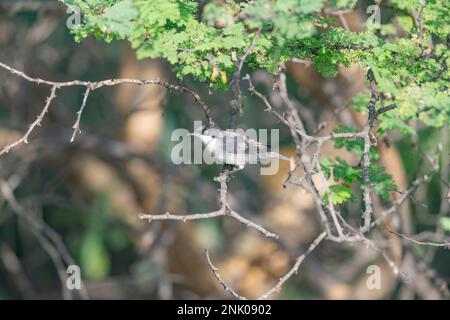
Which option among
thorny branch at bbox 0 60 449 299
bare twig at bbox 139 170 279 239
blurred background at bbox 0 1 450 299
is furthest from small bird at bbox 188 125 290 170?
blurred background at bbox 0 1 450 299

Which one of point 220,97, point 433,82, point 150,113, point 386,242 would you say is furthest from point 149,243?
point 433,82

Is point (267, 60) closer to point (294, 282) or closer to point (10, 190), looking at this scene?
point (10, 190)

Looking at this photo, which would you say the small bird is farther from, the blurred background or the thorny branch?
the blurred background

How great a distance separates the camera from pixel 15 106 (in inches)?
202

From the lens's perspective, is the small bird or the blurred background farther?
the blurred background

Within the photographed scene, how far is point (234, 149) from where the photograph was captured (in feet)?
8.89

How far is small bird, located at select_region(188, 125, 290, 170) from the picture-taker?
268 cm

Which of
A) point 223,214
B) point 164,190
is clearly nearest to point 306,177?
point 223,214

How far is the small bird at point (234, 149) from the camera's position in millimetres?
2676

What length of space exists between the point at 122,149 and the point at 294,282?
2093 mm

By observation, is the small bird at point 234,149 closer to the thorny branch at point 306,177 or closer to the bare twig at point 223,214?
the thorny branch at point 306,177

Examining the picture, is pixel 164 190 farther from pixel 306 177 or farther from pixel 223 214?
pixel 306 177

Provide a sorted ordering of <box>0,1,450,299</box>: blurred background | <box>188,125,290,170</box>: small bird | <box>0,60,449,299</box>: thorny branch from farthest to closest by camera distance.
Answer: <box>0,1,450,299</box>: blurred background < <box>188,125,290,170</box>: small bird < <box>0,60,449,299</box>: thorny branch

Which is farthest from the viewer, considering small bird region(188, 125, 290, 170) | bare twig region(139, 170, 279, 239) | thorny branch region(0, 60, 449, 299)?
small bird region(188, 125, 290, 170)
